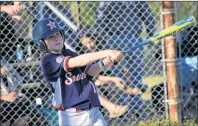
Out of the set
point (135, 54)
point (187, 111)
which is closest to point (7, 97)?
point (135, 54)

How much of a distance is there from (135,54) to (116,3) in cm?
68

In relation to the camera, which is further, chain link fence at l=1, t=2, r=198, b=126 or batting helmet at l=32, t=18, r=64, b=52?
chain link fence at l=1, t=2, r=198, b=126

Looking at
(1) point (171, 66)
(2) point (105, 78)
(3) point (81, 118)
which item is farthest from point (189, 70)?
(3) point (81, 118)

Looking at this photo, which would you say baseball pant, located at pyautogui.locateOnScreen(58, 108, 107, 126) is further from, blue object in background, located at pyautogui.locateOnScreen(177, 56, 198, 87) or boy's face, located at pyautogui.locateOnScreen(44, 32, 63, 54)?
blue object in background, located at pyautogui.locateOnScreen(177, 56, 198, 87)

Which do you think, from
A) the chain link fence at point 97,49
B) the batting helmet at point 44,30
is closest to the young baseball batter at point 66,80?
the batting helmet at point 44,30

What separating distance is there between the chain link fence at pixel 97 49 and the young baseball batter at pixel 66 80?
1.68 m

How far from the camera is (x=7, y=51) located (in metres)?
6.18

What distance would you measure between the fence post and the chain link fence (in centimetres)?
10

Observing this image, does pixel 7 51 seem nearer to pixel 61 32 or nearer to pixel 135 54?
pixel 135 54

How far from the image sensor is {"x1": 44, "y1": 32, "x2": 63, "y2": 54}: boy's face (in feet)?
13.7

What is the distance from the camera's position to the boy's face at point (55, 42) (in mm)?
4172

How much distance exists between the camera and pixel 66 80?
423 centimetres

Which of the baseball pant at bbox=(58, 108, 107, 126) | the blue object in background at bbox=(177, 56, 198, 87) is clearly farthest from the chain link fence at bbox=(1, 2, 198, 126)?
the baseball pant at bbox=(58, 108, 107, 126)

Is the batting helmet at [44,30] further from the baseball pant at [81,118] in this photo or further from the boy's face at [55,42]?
the baseball pant at [81,118]
